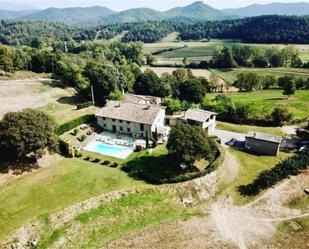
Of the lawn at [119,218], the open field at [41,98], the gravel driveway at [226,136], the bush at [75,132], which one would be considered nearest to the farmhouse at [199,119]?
Result: the gravel driveway at [226,136]

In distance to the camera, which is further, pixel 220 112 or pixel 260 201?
pixel 220 112

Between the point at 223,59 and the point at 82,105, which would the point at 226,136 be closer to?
the point at 82,105

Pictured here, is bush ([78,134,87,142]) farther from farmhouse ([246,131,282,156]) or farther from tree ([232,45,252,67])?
tree ([232,45,252,67])

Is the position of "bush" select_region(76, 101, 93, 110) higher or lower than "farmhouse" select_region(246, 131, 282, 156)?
higher

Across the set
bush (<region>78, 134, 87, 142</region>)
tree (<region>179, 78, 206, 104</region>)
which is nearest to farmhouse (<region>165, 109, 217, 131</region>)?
tree (<region>179, 78, 206, 104</region>)

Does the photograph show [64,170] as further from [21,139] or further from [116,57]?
[116,57]

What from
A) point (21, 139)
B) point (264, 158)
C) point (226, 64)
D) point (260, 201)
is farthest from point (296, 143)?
point (226, 64)
